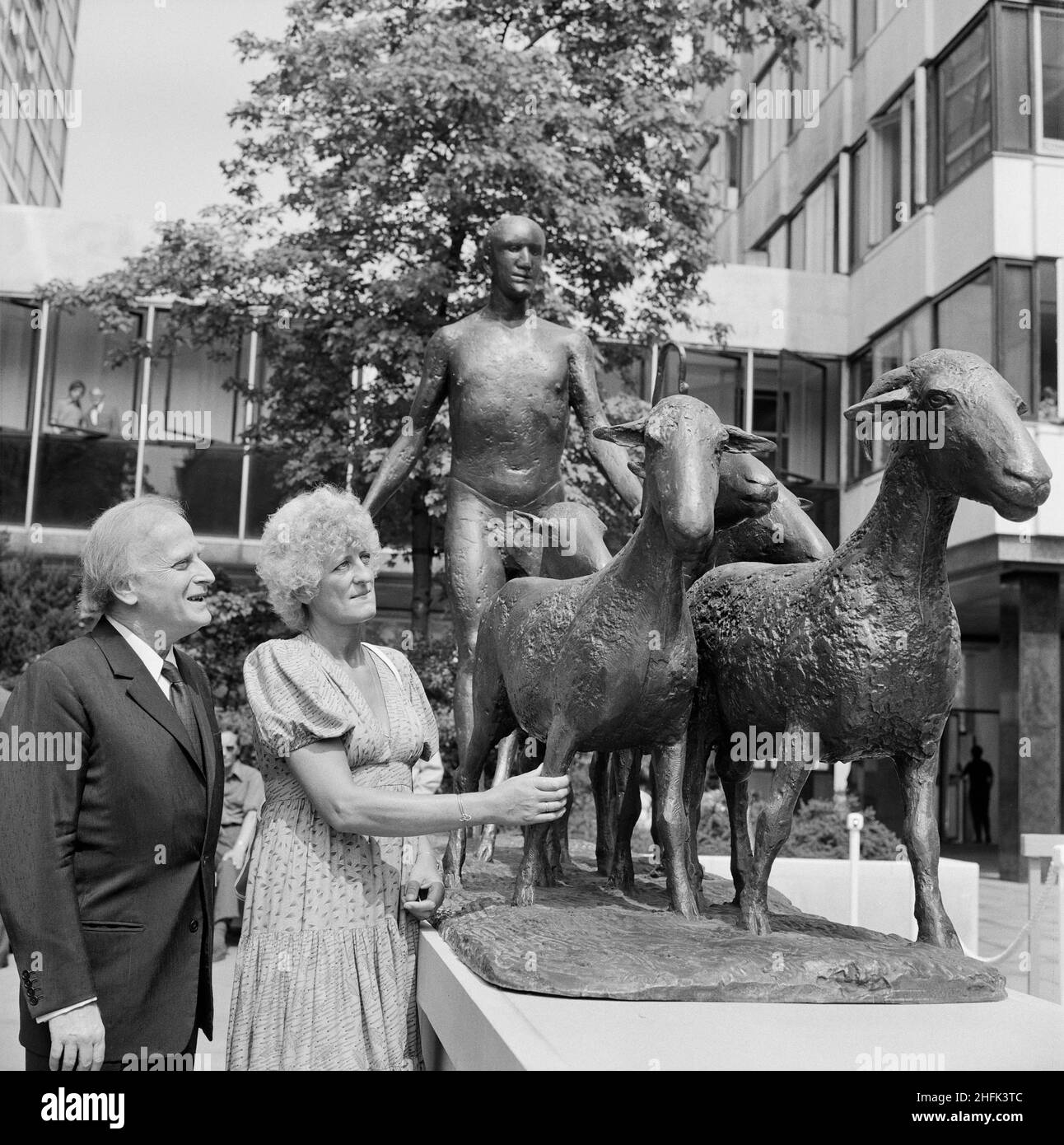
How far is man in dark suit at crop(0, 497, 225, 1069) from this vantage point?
8.58ft

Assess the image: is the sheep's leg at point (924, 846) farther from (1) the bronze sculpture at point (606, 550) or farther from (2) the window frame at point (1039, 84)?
(2) the window frame at point (1039, 84)

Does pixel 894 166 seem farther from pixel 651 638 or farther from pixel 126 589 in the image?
pixel 126 589

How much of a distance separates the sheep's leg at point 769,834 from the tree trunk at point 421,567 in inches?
378

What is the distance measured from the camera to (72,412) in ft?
62.4

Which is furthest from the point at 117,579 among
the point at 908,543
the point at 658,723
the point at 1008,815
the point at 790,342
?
the point at 790,342

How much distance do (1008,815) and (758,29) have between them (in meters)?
10.1

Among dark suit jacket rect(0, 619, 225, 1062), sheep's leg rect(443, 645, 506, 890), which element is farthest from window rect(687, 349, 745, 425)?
dark suit jacket rect(0, 619, 225, 1062)

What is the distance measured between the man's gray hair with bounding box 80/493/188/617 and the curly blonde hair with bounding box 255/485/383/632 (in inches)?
11.3

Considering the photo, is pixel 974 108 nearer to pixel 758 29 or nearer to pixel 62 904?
pixel 758 29

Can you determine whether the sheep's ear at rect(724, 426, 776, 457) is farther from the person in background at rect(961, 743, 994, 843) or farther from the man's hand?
the person in background at rect(961, 743, 994, 843)

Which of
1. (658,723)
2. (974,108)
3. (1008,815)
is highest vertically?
(974,108)

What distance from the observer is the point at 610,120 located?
43.8ft

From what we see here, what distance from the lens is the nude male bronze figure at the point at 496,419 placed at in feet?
17.1

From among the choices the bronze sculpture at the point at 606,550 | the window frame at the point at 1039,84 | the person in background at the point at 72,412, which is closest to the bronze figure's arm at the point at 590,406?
the bronze sculpture at the point at 606,550
